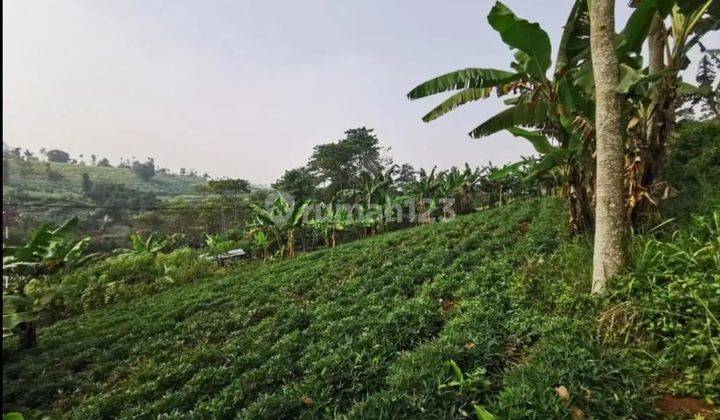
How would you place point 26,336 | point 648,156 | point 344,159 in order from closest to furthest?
point 648,156 < point 26,336 < point 344,159

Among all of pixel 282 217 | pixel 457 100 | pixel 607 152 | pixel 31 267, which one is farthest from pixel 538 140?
pixel 282 217

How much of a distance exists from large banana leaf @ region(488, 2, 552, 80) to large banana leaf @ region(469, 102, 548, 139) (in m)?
1.07

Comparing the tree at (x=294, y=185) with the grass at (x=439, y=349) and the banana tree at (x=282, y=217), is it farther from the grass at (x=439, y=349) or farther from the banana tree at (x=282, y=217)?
the grass at (x=439, y=349)

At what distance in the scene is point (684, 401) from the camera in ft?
8.52

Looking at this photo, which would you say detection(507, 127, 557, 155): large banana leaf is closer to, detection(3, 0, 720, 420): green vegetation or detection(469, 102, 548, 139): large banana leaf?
detection(3, 0, 720, 420): green vegetation

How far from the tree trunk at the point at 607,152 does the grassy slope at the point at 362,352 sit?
499mm

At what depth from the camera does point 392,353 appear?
12.1ft

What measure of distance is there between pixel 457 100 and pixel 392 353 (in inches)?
180

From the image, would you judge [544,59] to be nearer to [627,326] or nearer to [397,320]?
[627,326]

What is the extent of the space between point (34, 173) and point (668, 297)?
44605 millimetres

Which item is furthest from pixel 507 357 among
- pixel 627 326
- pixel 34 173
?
pixel 34 173

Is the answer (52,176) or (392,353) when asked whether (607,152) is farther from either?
(52,176)

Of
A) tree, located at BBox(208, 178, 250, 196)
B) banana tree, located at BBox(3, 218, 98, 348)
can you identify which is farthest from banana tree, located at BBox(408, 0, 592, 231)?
tree, located at BBox(208, 178, 250, 196)

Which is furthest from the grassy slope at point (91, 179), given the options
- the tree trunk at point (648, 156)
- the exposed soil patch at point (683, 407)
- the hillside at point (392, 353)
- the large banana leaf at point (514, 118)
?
the exposed soil patch at point (683, 407)
